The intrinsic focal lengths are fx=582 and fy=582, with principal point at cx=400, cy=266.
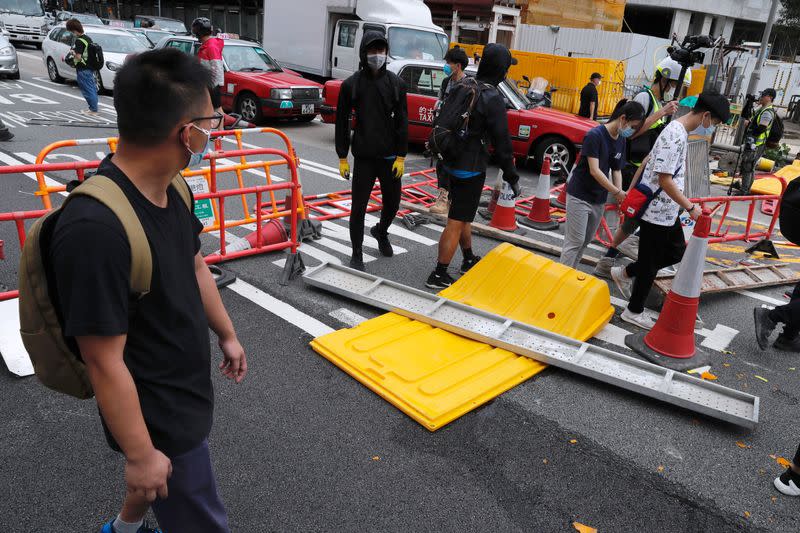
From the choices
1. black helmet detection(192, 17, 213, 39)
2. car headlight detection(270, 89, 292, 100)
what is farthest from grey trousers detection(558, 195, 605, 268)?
car headlight detection(270, 89, 292, 100)

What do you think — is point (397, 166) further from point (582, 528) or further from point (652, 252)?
point (582, 528)

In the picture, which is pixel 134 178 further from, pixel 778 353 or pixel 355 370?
pixel 778 353

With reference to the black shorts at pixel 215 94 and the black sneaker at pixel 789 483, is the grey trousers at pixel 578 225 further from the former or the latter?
the black shorts at pixel 215 94

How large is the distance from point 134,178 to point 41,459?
7.17 feet

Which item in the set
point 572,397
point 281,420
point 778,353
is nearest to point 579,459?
point 572,397

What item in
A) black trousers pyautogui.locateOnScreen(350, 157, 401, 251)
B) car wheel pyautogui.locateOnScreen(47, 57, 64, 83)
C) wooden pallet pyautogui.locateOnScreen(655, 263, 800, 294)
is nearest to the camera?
black trousers pyautogui.locateOnScreen(350, 157, 401, 251)

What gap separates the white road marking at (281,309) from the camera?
449cm

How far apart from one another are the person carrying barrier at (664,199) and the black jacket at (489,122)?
3.63 feet

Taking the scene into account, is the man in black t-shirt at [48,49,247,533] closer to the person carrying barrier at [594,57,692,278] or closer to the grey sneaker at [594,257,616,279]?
the grey sneaker at [594,257,616,279]

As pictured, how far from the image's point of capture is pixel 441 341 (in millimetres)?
4270

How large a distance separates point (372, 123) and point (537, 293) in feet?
6.83

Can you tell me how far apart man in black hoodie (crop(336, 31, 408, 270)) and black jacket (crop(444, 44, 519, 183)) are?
638mm

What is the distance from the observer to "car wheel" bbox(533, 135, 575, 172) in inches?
413

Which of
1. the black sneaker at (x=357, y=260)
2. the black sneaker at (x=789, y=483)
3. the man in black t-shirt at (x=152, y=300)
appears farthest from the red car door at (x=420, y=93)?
the man in black t-shirt at (x=152, y=300)
